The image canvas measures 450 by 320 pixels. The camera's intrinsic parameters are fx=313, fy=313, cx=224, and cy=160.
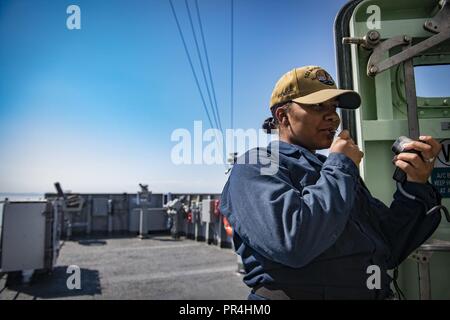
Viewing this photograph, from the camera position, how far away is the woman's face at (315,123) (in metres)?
1.28

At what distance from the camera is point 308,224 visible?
985mm

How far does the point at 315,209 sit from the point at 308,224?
5 cm

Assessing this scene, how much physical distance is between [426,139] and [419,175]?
157 millimetres

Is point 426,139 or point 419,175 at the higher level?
point 426,139

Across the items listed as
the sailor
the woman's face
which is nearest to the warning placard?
the sailor

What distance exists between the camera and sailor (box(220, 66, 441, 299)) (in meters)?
1.02

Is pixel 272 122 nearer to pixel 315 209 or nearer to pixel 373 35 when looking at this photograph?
pixel 315 209

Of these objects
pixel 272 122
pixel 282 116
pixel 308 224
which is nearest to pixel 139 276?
pixel 272 122

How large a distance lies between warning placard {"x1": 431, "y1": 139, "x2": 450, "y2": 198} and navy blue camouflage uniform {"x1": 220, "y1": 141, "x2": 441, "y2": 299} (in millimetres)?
579

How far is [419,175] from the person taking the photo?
4.20 ft

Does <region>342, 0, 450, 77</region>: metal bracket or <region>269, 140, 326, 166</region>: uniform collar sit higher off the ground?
<region>342, 0, 450, 77</region>: metal bracket

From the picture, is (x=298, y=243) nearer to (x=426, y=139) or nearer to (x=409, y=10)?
(x=426, y=139)

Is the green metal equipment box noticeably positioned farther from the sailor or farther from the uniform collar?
the uniform collar
